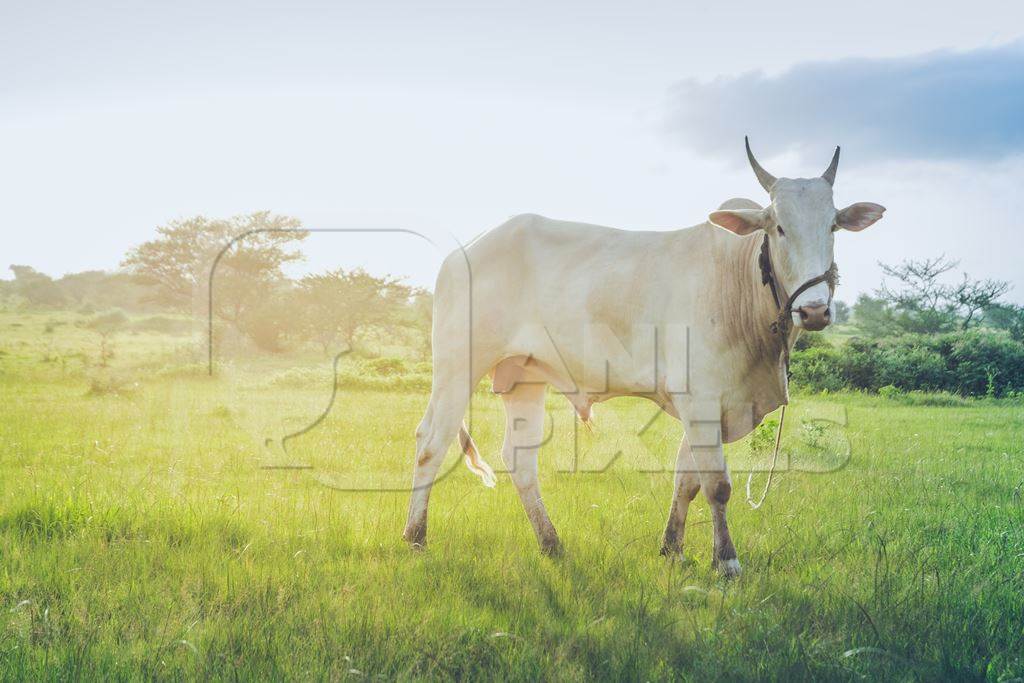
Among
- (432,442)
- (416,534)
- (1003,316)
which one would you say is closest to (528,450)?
(432,442)

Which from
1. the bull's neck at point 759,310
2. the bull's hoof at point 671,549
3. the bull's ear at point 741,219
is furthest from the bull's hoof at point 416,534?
the bull's ear at point 741,219

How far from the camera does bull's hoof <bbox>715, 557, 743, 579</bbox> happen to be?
4.62 metres

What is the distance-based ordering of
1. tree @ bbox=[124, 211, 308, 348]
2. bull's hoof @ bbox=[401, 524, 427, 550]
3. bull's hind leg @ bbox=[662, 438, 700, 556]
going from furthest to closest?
tree @ bbox=[124, 211, 308, 348] < bull's hoof @ bbox=[401, 524, 427, 550] < bull's hind leg @ bbox=[662, 438, 700, 556]

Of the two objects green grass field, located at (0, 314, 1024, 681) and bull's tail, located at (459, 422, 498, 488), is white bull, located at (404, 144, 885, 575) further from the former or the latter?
green grass field, located at (0, 314, 1024, 681)

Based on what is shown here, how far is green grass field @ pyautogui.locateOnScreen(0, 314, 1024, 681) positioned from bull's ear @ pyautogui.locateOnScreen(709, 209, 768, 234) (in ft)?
6.60

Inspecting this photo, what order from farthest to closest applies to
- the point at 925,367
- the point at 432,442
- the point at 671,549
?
the point at 925,367 → the point at 432,442 → the point at 671,549

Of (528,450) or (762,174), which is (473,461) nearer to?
(528,450)

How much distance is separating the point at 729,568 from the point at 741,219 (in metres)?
2.05

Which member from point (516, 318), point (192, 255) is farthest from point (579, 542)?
point (192, 255)

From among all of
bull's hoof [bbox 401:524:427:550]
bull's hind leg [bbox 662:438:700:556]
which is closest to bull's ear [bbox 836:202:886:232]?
A: bull's hind leg [bbox 662:438:700:556]

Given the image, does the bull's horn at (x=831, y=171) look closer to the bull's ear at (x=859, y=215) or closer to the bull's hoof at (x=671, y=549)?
the bull's ear at (x=859, y=215)

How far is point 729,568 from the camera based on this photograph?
4.65 meters

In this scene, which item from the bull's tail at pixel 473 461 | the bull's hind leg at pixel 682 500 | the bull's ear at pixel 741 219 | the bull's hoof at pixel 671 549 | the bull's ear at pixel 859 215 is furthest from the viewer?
the bull's tail at pixel 473 461

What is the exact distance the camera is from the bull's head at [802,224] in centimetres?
427
